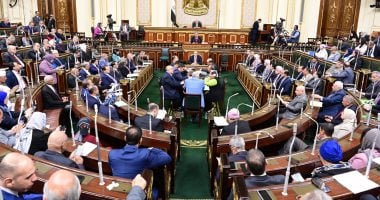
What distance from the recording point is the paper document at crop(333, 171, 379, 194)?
3.11 metres

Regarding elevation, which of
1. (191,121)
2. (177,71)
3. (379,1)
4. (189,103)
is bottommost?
(191,121)

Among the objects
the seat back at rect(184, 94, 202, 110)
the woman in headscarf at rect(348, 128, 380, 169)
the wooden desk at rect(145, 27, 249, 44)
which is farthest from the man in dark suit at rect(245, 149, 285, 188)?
the wooden desk at rect(145, 27, 249, 44)

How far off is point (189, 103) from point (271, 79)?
9.86ft

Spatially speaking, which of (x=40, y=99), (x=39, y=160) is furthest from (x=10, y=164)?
(x=40, y=99)

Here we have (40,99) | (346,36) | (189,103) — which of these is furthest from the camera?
(346,36)

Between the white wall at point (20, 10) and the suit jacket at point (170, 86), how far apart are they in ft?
47.6

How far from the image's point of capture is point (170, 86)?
901 cm

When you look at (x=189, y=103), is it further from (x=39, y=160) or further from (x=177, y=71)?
(x=39, y=160)

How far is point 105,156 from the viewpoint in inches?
163

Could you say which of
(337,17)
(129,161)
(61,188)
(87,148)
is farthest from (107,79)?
(337,17)

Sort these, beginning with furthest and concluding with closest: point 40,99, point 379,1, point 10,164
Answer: point 379,1, point 40,99, point 10,164

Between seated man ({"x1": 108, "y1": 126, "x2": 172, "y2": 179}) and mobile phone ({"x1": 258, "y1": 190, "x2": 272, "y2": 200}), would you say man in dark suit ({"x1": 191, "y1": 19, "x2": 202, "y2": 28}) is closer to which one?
seated man ({"x1": 108, "y1": 126, "x2": 172, "y2": 179})

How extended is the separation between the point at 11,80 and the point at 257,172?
625 centimetres

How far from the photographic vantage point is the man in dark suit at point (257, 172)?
3.15 metres
